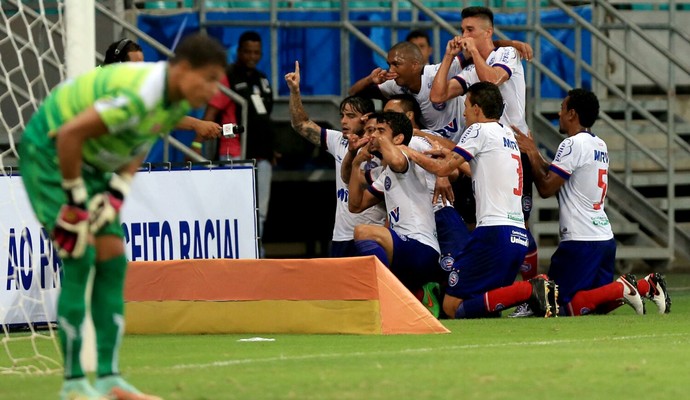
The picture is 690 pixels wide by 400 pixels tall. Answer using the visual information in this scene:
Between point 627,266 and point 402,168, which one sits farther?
point 627,266

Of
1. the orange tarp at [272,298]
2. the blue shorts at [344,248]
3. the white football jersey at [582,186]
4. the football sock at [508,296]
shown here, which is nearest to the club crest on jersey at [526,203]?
the white football jersey at [582,186]

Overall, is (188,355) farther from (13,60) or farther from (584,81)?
(584,81)

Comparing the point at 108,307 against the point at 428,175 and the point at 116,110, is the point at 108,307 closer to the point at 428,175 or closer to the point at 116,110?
the point at 116,110

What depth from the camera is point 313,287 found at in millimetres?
9430

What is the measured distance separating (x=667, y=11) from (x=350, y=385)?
40.1ft

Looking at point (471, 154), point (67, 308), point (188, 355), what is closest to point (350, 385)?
point (67, 308)

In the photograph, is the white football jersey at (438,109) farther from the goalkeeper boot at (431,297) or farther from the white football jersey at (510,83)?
the goalkeeper boot at (431,297)

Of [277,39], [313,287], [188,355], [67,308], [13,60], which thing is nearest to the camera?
[67,308]

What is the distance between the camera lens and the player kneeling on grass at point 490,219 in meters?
10.8

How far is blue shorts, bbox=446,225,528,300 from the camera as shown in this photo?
10.9 metres

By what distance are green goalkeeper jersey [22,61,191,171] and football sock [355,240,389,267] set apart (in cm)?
489

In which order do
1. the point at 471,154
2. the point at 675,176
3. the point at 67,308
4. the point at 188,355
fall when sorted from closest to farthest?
1. the point at 67,308
2. the point at 188,355
3. the point at 471,154
4. the point at 675,176

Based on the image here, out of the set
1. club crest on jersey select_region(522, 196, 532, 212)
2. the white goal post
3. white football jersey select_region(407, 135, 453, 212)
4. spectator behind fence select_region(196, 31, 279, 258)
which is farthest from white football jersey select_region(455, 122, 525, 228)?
spectator behind fence select_region(196, 31, 279, 258)

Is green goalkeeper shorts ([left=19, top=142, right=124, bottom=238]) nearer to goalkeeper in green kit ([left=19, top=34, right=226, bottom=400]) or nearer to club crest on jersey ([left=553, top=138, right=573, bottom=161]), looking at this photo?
goalkeeper in green kit ([left=19, top=34, right=226, bottom=400])
